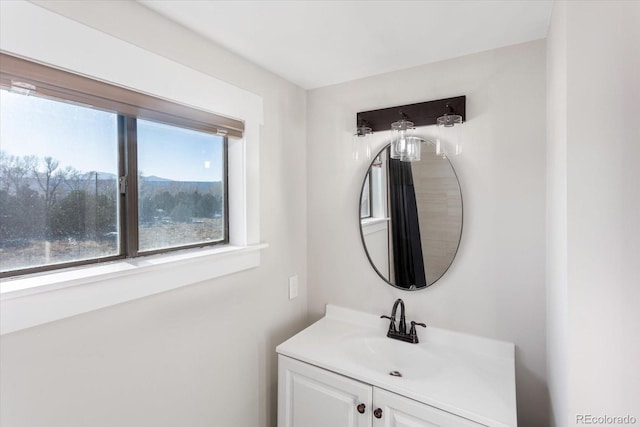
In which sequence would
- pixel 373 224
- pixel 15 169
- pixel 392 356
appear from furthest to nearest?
pixel 373 224 → pixel 392 356 → pixel 15 169

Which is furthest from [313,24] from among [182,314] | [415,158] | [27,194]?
[182,314]

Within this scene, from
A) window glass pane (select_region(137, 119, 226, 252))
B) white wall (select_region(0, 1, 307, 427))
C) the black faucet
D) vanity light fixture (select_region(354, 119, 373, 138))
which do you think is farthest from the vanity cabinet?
vanity light fixture (select_region(354, 119, 373, 138))

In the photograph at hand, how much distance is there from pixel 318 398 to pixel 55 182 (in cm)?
132

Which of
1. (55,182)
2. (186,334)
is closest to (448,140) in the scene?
(186,334)

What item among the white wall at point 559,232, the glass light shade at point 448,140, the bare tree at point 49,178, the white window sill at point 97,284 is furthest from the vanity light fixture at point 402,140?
the bare tree at point 49,178

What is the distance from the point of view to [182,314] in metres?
1.32

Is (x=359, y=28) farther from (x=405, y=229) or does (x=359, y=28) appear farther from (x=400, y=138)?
A: (x=405, y=229)

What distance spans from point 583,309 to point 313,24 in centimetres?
133

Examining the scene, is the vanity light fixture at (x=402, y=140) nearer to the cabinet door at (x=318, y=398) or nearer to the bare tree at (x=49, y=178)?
the cabinet door at (x=318, y=398)

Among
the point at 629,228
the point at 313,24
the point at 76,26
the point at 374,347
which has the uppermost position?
the point at 313,24

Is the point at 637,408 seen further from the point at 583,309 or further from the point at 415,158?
the point at 415,158

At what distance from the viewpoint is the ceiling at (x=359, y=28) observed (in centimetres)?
116

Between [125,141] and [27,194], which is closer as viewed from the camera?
[27,194]

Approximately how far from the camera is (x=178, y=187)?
1.41 m
